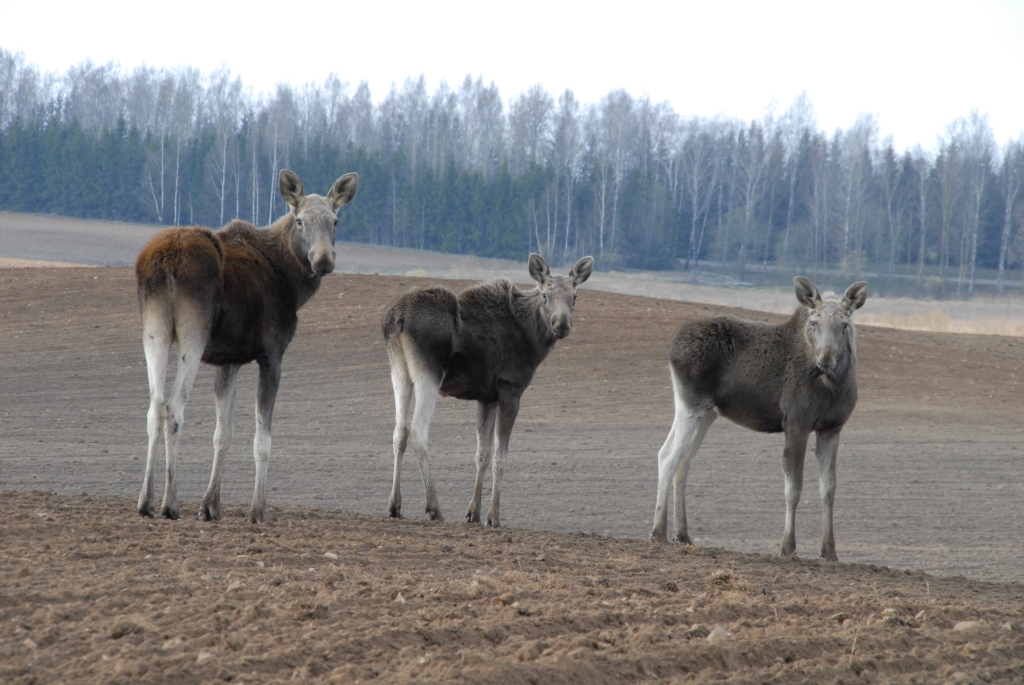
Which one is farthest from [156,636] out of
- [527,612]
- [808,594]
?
[808,594]

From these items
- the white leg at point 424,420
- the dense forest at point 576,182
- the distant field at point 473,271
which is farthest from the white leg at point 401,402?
the dense forest at point 576,182

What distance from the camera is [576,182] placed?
82.2m

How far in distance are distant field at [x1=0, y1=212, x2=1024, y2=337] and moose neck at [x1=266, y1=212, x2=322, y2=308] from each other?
33.9 m

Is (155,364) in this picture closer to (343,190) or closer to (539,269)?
(343,190)

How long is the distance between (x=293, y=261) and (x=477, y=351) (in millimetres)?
2457

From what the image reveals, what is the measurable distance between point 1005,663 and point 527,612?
2938 mm

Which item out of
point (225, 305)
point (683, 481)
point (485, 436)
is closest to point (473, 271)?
point (485, 436)

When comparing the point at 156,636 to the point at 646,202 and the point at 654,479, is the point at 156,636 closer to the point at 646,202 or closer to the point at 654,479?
the point at 654,479

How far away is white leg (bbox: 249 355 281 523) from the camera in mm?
8883

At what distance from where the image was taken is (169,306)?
26.9 ft

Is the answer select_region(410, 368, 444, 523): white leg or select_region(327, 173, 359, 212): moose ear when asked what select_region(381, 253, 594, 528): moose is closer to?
select_region(410, 368, 444, 523): white leg

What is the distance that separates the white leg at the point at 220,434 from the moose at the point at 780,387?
181 inches

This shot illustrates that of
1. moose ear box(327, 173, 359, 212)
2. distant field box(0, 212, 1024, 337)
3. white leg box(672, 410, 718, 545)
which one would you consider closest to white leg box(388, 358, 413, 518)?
moose ear box(327, 173, 359, 212)

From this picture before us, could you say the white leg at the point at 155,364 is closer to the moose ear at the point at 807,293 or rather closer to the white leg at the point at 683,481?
the white leg at the point at 683,481
